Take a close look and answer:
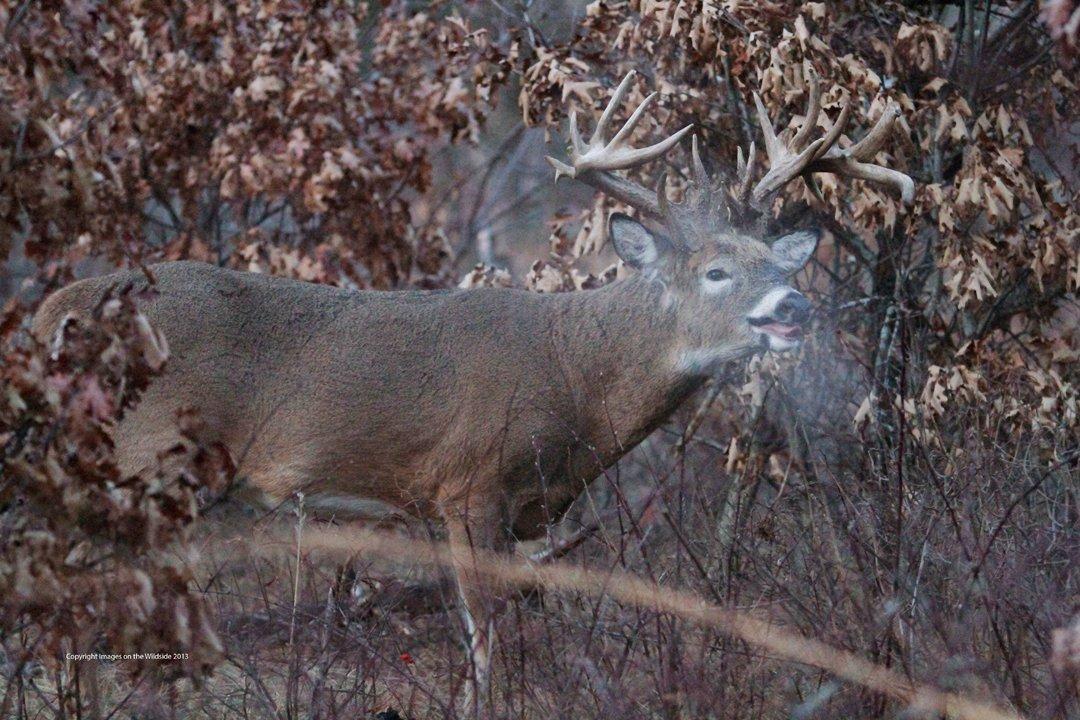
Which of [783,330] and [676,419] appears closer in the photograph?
[783,330]

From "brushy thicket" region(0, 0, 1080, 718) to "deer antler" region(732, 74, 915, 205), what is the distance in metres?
0.15

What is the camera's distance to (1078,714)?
3.43m

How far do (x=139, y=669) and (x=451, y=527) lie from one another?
85.1 inches

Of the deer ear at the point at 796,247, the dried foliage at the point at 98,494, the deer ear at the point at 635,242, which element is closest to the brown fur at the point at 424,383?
the deer ear at the point at 635,242

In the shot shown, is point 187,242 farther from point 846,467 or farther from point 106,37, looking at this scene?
point 846,467

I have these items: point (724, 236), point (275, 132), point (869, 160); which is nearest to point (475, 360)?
point (724, 236)

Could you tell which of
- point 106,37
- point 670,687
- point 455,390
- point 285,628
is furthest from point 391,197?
point 670,687

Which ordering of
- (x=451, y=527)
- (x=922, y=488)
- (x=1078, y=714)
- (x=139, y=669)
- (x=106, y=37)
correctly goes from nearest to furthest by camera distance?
(x=139, y=669)
(x=1078, y=714)
(x=922, y=488)
(x=451, y=527)
(x=106, y=37)

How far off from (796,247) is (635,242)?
69 centimetres

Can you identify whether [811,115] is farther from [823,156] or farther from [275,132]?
[275,132]

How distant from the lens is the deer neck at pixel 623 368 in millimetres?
5477

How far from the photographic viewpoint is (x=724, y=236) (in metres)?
5.59

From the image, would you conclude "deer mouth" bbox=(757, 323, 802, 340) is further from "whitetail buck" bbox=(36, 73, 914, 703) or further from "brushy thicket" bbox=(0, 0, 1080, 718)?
"brushy thicket" bbox=(0, 0, 1080, 718)

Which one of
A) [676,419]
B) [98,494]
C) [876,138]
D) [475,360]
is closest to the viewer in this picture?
[98,494]
